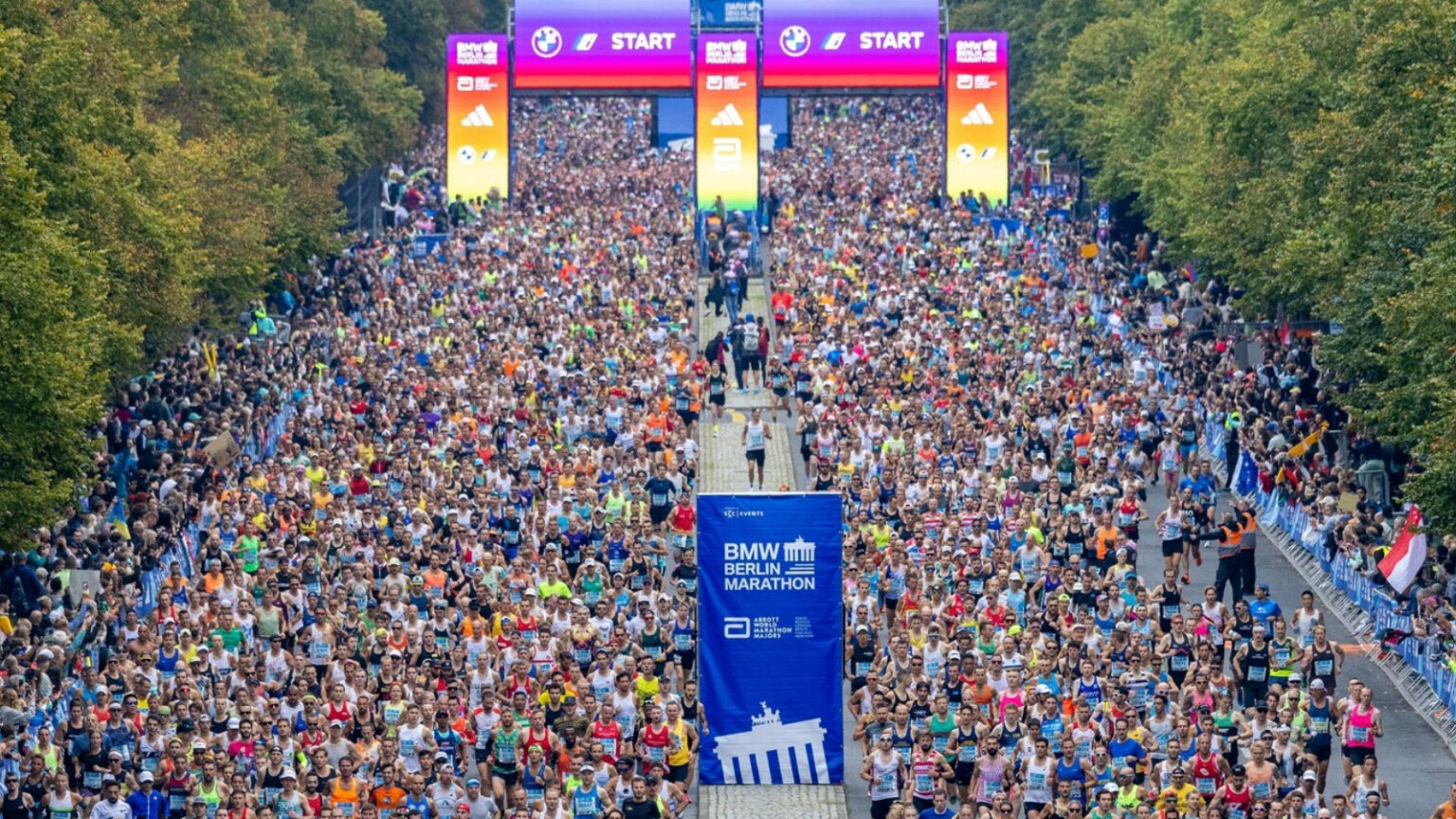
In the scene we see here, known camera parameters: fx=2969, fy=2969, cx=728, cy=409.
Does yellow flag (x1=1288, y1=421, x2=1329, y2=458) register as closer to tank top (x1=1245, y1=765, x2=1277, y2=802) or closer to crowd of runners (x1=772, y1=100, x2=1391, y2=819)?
crowd of runners (x1=772, y1=100, x2=1391, y2=819)

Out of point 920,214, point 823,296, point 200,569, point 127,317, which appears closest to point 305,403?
point 127,317

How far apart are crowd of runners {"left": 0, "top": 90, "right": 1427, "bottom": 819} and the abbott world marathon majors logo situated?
3.71 ft

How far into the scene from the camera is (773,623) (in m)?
25.7

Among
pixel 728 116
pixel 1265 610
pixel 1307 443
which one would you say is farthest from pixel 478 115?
pixel 1265 610

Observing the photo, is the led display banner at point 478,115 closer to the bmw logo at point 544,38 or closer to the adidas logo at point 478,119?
the adidas logo at point 478,119

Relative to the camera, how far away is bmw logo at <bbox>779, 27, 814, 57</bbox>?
214 ft

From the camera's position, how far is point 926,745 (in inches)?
931

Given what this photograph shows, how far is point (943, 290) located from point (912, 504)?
1963 centimetres

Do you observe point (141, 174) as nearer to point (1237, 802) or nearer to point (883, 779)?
point (883, 779)

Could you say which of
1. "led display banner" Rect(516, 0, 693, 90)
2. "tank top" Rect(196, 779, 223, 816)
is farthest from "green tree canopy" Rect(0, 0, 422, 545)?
"tank top" Rect(196, 779, 223, 816)

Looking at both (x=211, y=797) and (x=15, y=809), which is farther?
(x=15, y=809)

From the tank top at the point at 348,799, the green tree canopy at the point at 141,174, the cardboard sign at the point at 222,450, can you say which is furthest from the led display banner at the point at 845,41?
the tank top at the point at 348,799

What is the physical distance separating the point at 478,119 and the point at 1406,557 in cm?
3768

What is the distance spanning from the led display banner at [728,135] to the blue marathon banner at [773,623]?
3822cm
